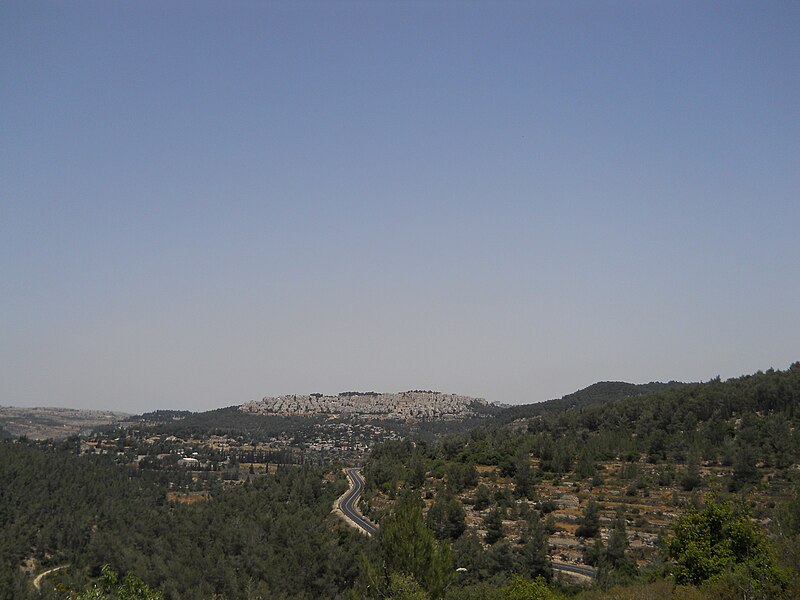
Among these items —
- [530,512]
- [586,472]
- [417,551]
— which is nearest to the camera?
[417,551]

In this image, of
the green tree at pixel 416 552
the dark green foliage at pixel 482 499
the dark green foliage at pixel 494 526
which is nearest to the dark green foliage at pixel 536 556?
the dark green foliage at pixel 494 526

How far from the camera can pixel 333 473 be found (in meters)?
104

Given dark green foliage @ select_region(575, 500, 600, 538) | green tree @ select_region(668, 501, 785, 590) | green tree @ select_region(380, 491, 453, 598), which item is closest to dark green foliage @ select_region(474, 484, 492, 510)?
dark green foliage @ select_region(575, 500, 600, 538)

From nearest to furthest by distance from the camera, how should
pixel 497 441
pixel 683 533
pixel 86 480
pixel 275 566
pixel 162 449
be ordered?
pixel 683 533
pixel 275 566
pixel 497 441
pixel 86 480
pixel 162 449

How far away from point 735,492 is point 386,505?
1449 inches

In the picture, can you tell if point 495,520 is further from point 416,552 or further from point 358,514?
point 358,514

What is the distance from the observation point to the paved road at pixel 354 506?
61.7 meters

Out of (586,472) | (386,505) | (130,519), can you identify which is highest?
(586,472)

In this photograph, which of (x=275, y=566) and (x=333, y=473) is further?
(x=333, y=473)

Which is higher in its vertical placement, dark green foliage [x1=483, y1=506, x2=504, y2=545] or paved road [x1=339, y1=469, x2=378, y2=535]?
dark green foliage [x1=483, y1=506, x2=504, y2=545]

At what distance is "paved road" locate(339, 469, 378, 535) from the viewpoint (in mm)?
61681

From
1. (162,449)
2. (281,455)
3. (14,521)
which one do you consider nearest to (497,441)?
(14,521)

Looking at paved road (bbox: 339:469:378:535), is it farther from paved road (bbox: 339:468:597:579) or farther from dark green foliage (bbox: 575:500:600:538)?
dark green foliage (bbox: 575:500:600:538)

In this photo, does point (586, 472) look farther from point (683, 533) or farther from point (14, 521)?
point (14, 521)
